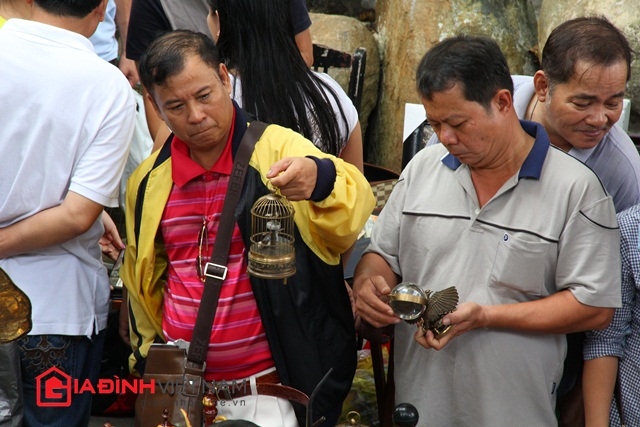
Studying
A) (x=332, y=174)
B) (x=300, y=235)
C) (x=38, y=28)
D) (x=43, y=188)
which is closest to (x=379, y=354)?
(x=300, y=235)

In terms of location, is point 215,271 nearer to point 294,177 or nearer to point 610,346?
point 294,177

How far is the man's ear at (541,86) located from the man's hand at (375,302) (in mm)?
924

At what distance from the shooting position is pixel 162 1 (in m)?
4.22

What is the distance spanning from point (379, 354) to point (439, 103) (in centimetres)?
133

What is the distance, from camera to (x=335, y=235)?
2760 mm

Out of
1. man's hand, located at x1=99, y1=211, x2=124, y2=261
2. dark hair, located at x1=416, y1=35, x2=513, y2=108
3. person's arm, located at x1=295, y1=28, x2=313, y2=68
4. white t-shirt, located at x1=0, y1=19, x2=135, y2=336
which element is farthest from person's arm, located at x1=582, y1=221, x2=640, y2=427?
man's hand, located at x1=99, y1=211, x2=124, y2=261

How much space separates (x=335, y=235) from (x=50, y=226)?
96 cm

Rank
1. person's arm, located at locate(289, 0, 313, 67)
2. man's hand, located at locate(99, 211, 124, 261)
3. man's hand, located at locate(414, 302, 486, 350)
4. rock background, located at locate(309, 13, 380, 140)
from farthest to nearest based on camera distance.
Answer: rock background, located at locate(309, 13, 380, 140) < man's hand, located at locate(99, 211, 124, 261) < person's arm, located at locate(289, 0, 313, 67) < man's hand, located at locate(414, 302, 486, 350)

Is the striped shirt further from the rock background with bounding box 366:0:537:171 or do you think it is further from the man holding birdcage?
the rock background with bounding box 366:0:537:171

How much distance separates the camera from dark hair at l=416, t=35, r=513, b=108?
8.82 feet

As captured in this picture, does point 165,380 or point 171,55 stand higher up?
point 171,55

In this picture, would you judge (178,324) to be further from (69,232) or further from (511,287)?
(511,287)

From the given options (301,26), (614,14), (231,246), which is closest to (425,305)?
(231,246)

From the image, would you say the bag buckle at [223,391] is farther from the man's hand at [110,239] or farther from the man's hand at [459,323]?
the man's hand at [110,239]
